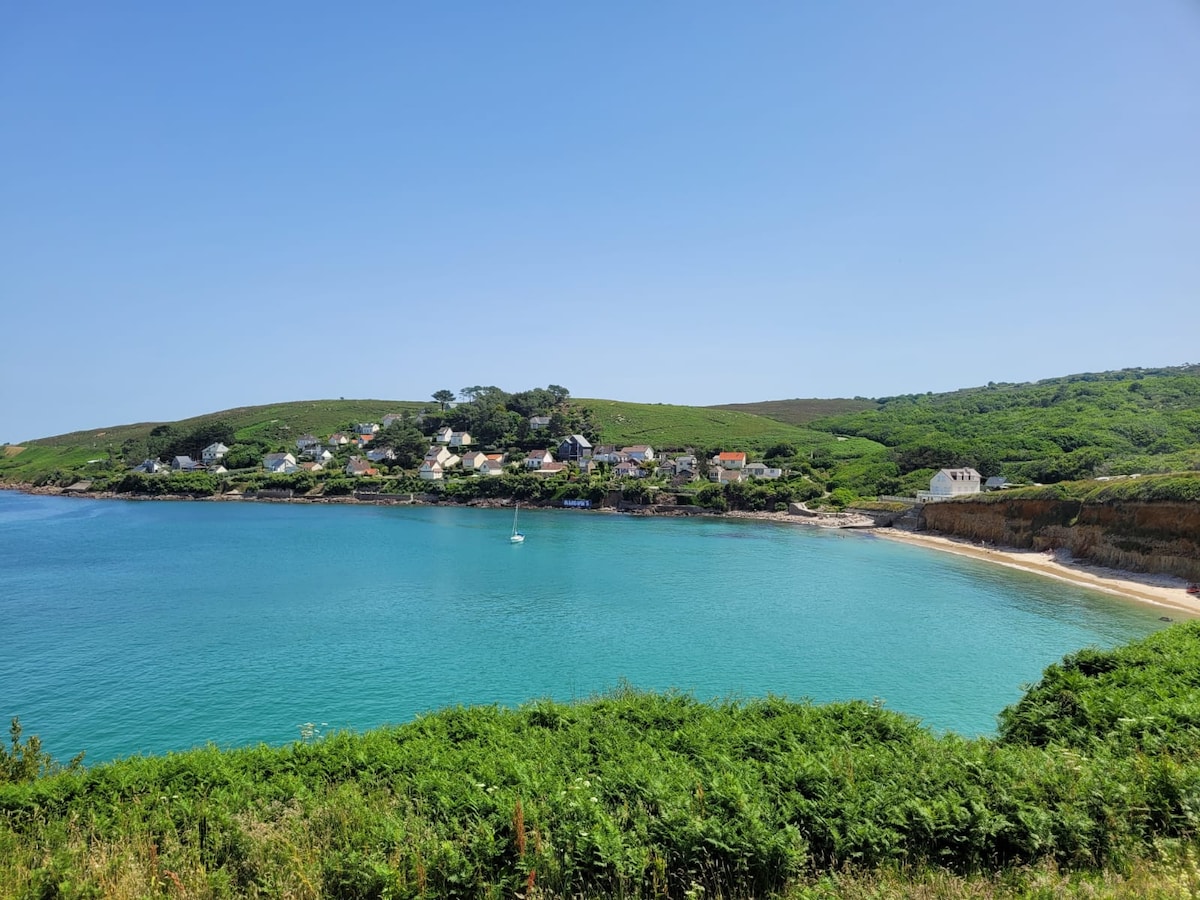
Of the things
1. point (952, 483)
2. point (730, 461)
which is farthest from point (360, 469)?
point (952, 483)

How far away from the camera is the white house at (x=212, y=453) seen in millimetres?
130637

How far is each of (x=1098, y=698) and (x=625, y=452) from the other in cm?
10193

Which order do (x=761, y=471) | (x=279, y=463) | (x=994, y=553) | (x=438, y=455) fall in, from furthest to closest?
(x=279, y=463)
(x=438, y=455)
(x=761, y=471)
(x=994, y=553)

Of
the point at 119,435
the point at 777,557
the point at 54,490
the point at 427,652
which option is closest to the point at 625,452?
the point at 777,557

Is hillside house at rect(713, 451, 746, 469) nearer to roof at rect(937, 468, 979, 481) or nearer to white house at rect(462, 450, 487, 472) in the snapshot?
roof at rect(937, 468, 979, 481)

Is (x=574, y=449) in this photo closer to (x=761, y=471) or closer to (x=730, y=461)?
(x=730, y=461)

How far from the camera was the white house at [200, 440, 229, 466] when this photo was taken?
131m

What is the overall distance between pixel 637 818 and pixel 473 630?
24.7 meters

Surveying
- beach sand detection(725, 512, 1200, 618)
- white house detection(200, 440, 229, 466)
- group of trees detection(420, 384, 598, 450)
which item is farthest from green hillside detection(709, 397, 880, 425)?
white house detection(200, 440, 229, 466)

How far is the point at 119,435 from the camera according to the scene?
575ft

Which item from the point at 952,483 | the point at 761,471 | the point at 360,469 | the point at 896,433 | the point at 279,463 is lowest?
the point at 952,483

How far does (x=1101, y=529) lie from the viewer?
46781mm

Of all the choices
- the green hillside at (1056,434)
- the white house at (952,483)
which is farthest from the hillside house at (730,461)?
the white house at (952,483)

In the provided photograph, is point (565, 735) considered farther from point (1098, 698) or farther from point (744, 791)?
point (1098, 698)
